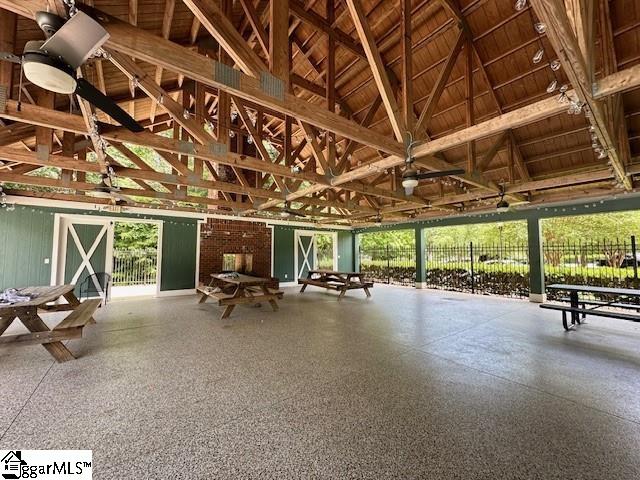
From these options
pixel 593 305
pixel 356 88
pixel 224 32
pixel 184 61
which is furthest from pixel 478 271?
pixel 184 61

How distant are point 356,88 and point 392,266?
811 centimetres

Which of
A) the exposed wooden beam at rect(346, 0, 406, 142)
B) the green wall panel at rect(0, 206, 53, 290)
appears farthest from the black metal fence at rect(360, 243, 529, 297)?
the green wall panel at rect(0, 206, 53, 290)

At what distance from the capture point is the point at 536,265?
764 cm

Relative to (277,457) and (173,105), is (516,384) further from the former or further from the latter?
Result: (173,105)

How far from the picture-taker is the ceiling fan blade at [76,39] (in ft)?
4.89

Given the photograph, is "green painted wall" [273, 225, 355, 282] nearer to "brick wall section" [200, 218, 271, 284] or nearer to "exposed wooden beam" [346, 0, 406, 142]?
"brick wall section" [200, 218, 271, 284]

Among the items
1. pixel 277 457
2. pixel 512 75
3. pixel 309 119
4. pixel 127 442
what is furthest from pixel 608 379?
pixel 512 75

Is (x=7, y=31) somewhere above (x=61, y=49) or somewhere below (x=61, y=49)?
above

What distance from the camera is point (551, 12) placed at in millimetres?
1803

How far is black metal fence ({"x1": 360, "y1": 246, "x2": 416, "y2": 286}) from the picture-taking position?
11823mm

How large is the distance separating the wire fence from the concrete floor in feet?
21.5

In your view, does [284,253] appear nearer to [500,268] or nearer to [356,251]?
[356,251]

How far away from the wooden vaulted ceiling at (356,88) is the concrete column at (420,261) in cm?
296

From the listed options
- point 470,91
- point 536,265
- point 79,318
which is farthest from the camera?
point 536,265
